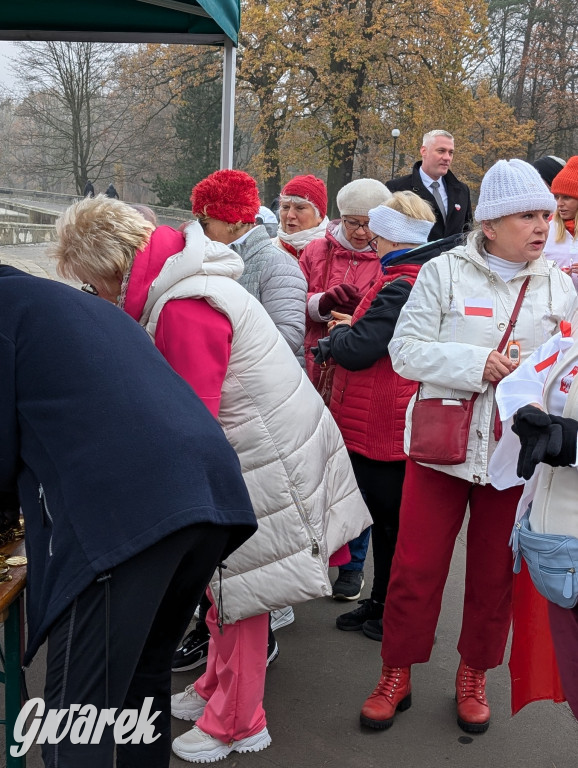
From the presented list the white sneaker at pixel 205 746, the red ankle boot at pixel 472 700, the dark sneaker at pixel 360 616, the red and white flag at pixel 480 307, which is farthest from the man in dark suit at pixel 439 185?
the white sneaker at pixel 205 746

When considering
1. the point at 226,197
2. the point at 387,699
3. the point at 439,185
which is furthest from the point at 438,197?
the point at 387,699

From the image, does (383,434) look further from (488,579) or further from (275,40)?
(275,40)

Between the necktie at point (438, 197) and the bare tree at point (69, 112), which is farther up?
the bare tree at point (69, 112)

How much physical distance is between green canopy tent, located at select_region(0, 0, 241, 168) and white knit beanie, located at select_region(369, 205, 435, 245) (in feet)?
3.59

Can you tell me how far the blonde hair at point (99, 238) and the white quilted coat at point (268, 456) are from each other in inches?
7.6

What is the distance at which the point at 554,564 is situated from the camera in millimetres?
1810

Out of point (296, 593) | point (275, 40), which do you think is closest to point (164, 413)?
point (296, 593)

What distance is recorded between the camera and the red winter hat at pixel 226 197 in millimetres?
3164

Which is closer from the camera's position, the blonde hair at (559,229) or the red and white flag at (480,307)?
the red and white flag at (480,307)

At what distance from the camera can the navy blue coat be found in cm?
166

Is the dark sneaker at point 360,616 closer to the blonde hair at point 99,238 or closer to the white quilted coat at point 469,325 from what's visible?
the white quilted coat at point 469,325

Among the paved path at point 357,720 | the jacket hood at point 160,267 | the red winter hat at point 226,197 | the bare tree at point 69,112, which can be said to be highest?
the bare tree at point 69,112

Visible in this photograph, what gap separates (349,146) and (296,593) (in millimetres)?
20643

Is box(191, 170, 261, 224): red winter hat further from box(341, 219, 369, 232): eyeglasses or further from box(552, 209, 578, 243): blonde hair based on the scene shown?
box(552, 209, 578, 243): blonde hair
